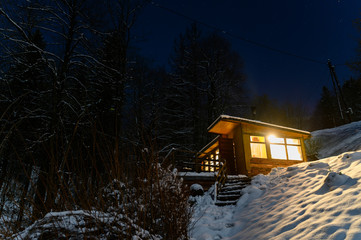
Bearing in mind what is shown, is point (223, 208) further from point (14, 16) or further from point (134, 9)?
point (134, 9)

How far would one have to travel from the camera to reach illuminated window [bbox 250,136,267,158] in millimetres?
12773

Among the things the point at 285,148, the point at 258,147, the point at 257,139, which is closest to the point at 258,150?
the point at 258,147

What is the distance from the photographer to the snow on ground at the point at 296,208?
3.37m

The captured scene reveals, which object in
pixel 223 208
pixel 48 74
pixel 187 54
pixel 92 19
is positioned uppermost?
pixel 187 54

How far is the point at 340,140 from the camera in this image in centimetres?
2270

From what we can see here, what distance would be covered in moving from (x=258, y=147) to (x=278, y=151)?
1504 millimetres

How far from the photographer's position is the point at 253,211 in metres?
6.14

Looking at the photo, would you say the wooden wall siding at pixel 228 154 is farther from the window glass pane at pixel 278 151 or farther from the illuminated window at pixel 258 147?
the window glass pane at pixel 278 151

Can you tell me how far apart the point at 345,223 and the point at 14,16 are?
33.5 ft

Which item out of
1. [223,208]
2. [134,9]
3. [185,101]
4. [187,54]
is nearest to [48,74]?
[134,9]

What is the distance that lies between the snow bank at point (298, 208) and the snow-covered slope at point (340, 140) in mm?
15878

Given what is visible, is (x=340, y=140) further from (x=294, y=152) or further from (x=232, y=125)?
(x=232, y=125)

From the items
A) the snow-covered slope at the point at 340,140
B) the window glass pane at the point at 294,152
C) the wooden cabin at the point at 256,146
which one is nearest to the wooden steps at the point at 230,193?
the wooden cabin at the point at 256,146

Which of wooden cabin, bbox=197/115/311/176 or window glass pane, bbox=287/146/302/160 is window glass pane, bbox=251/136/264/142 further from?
window glass pane, bbox=287/146/302/160
